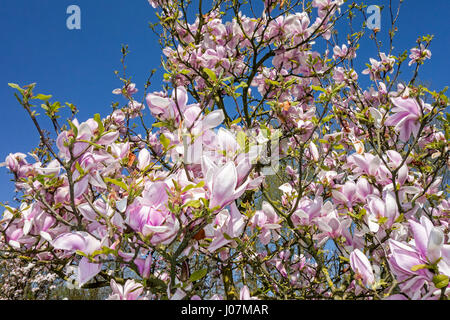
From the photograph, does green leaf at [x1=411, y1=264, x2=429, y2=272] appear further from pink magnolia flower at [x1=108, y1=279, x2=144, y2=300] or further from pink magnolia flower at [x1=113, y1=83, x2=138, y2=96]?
pink magnolia flower at [x1=113, y1=83, x2=138, y2=96]

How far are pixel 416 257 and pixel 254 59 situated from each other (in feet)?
8.38

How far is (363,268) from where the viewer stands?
128 cm

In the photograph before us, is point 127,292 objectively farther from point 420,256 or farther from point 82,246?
point 420,256

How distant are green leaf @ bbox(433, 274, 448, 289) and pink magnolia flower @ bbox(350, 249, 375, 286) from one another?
32cm

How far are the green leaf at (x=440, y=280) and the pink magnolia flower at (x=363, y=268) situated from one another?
32 centimetres

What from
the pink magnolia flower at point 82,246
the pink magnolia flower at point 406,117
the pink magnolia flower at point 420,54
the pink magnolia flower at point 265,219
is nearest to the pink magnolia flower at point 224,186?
the pink magnolia flower at point 82,246

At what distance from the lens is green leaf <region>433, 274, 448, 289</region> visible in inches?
37.1

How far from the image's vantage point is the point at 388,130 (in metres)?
3.03

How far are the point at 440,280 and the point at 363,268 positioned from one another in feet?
1.14

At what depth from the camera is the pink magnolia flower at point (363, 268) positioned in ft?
4.16

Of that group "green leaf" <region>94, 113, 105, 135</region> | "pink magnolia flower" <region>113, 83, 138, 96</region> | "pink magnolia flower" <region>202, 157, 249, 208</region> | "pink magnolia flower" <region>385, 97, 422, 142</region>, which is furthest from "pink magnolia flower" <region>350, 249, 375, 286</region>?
"pink magnolia flower" <region>113, 83, 138, 96</region>

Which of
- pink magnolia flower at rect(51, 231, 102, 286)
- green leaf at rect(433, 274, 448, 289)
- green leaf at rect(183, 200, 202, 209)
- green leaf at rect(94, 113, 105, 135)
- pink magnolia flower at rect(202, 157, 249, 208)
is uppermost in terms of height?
green leaf at rect(94, 113, 105, 135)

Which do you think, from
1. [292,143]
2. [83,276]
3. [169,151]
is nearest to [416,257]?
[169,151]

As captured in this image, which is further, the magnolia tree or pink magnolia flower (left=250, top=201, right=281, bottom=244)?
pink magnolia flower (left=250, top=201, right=281, bottom=244)
